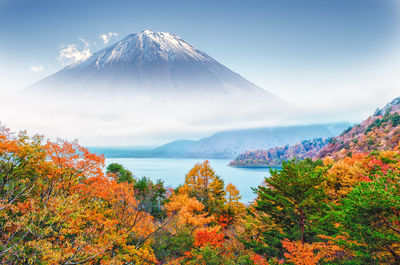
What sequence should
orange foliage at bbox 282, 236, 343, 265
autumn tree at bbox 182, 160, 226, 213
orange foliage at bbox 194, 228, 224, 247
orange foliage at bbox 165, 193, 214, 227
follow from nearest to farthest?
orange foliage at bbox 282, 236, 343, 265
orange foliage at bbox 194, 228, 224, 247
orange foliage at bbox 165, 193, 214, 227
autumn tree at bbox 182, 160, 226, 213

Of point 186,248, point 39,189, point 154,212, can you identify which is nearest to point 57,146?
point 39,189

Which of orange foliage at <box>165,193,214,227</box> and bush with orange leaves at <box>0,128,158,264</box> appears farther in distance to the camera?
orange foliage at <box>165,193,214,227</box>

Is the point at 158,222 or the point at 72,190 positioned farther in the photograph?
the point at 158,222

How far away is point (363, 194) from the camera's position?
1076 centimetres

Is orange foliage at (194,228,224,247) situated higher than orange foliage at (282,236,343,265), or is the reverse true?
orange foliage at (282,236,343,265)

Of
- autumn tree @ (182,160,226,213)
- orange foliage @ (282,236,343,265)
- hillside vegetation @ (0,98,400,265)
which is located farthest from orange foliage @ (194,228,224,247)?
autumn tree @ (182,160,226,213)

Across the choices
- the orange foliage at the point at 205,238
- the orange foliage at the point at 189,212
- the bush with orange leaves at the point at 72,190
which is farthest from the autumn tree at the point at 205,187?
the bush with orange leaves at the point at 72,190

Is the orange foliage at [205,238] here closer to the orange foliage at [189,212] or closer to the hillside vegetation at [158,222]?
the hillside vegetation at [158,222]

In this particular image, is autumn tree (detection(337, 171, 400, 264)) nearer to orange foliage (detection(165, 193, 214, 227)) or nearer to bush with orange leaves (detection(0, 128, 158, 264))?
bush with orange leaves (detection(0, 128, 158, 264))

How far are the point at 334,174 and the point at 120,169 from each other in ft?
116

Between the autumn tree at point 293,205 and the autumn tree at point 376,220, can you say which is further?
the autumn tree at point 293,205

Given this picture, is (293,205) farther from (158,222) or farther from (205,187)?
(205,187)

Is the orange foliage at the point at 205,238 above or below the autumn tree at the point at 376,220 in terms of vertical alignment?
below

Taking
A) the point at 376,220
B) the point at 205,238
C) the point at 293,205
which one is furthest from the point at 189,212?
the point at 376,220
